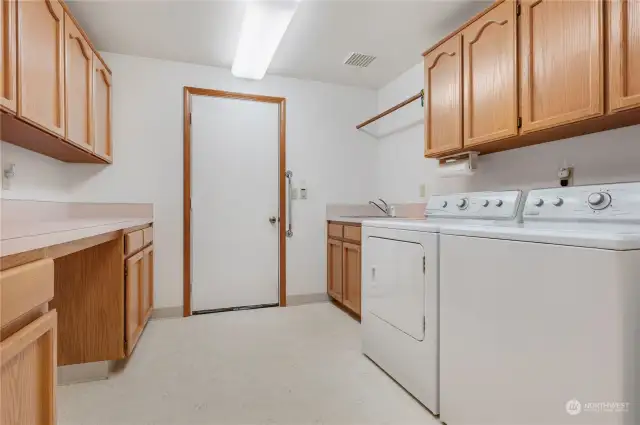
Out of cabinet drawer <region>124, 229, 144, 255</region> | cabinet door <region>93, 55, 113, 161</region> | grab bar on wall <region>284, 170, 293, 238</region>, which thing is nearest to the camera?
cabinet drawer <region>124, 229, 144, 255</region>

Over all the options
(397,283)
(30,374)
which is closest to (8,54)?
(30,374)

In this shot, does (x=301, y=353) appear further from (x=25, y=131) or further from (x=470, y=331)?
(x=25, y=131)

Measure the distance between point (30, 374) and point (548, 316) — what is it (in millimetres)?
1438

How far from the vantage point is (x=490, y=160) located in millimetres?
2275

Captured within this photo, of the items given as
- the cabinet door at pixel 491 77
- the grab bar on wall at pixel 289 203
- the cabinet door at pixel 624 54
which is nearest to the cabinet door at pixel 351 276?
the grab bar on wall at pixel 289 203

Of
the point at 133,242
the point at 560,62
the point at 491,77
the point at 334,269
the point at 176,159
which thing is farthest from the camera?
the point at 334,269

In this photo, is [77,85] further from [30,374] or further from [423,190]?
[423,190]

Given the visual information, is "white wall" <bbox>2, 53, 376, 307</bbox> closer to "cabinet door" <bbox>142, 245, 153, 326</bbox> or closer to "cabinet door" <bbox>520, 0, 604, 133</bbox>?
"cabinet door" <bbox>142, 245, 153, 326</bbox>

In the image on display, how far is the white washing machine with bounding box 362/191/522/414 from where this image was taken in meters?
1.52

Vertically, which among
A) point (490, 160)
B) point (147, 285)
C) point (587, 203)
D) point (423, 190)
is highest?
point (490, 160)

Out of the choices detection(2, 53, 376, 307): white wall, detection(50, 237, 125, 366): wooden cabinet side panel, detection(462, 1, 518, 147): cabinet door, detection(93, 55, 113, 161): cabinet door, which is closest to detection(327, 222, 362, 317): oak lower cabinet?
detection(2, 53, 376, 307): white wall

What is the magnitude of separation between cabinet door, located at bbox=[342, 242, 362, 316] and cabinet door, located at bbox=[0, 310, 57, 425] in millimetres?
2153

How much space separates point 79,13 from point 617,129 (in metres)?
3.29

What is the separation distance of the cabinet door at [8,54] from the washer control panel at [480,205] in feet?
7.67
